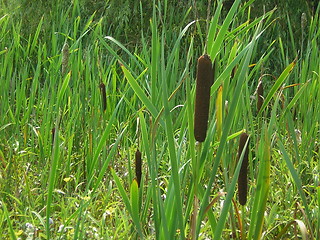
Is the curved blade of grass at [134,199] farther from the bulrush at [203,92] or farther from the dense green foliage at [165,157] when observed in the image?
the bulrush at [203,92]

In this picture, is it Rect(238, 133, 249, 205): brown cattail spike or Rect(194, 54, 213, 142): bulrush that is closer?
Rect(194, 54, 213, 142): bulrush

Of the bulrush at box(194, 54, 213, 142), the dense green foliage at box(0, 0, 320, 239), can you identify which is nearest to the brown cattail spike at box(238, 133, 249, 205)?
the dense green foliage at box(0, 0, 320, 239)

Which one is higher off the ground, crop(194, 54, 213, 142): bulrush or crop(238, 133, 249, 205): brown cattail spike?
crop(194, 54, 213, 142): bulrush

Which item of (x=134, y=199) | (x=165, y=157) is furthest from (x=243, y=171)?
(x=165, y=157)

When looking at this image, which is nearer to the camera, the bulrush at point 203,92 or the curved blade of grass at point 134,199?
the bulrush at point 203,92

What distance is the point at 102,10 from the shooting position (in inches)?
213

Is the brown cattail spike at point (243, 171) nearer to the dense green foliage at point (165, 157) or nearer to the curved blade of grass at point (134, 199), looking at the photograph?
the dense green foliage at point (165, 157)

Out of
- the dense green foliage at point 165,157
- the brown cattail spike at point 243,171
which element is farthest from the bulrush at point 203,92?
the brown cattail spike at point 243,171

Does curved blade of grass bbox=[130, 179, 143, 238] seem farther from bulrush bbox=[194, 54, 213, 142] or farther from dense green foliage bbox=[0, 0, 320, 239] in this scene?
bulrush bbox=[194, 54, 213, 142]

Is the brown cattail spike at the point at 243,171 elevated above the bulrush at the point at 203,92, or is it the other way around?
the bulrush at the point at 203,92

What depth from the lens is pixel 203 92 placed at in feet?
4.18

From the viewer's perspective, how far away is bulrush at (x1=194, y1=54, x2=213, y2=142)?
1.27m

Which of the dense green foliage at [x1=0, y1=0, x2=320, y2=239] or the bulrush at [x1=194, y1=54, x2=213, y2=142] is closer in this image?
the bulrush at [x1=194, y1=54, x2=213, y2=142]

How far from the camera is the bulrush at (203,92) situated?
1.27 metres
